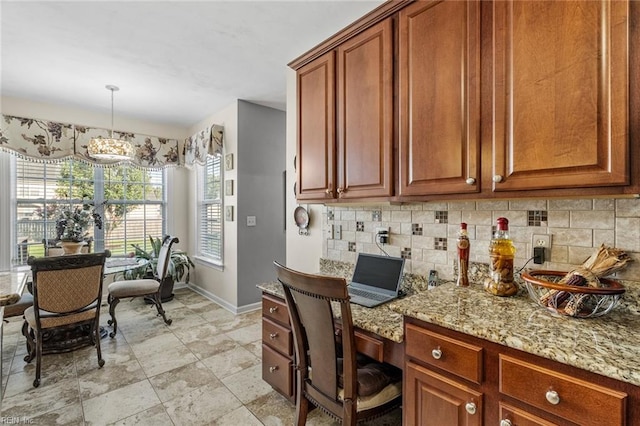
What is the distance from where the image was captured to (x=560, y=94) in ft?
3.77

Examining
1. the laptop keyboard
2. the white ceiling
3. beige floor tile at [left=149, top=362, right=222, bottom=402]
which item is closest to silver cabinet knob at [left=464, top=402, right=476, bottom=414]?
the laptop keyboard

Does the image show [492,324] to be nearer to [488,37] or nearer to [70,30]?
[488,37]

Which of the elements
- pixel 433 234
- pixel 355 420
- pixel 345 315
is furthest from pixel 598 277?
pixel 355 420

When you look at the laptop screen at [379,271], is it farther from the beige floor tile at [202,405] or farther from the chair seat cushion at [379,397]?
the beige floor tile at [202,405]

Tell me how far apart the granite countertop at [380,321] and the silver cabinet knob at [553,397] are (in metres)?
0.51

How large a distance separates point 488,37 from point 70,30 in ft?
8.98

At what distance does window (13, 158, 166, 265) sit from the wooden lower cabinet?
454 cm

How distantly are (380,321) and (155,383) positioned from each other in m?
1.89

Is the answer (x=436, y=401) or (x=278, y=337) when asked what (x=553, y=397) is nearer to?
(x=436, y=401)

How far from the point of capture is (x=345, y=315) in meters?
1.32

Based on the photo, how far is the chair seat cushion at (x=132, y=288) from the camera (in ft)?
10.7

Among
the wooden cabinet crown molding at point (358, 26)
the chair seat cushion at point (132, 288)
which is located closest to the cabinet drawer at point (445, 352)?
the wooden cabinet crown molding at point (358, 26)

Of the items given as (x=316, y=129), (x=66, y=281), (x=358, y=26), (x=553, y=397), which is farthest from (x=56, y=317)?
(x=553, y=397)

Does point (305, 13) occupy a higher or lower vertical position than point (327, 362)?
higher
